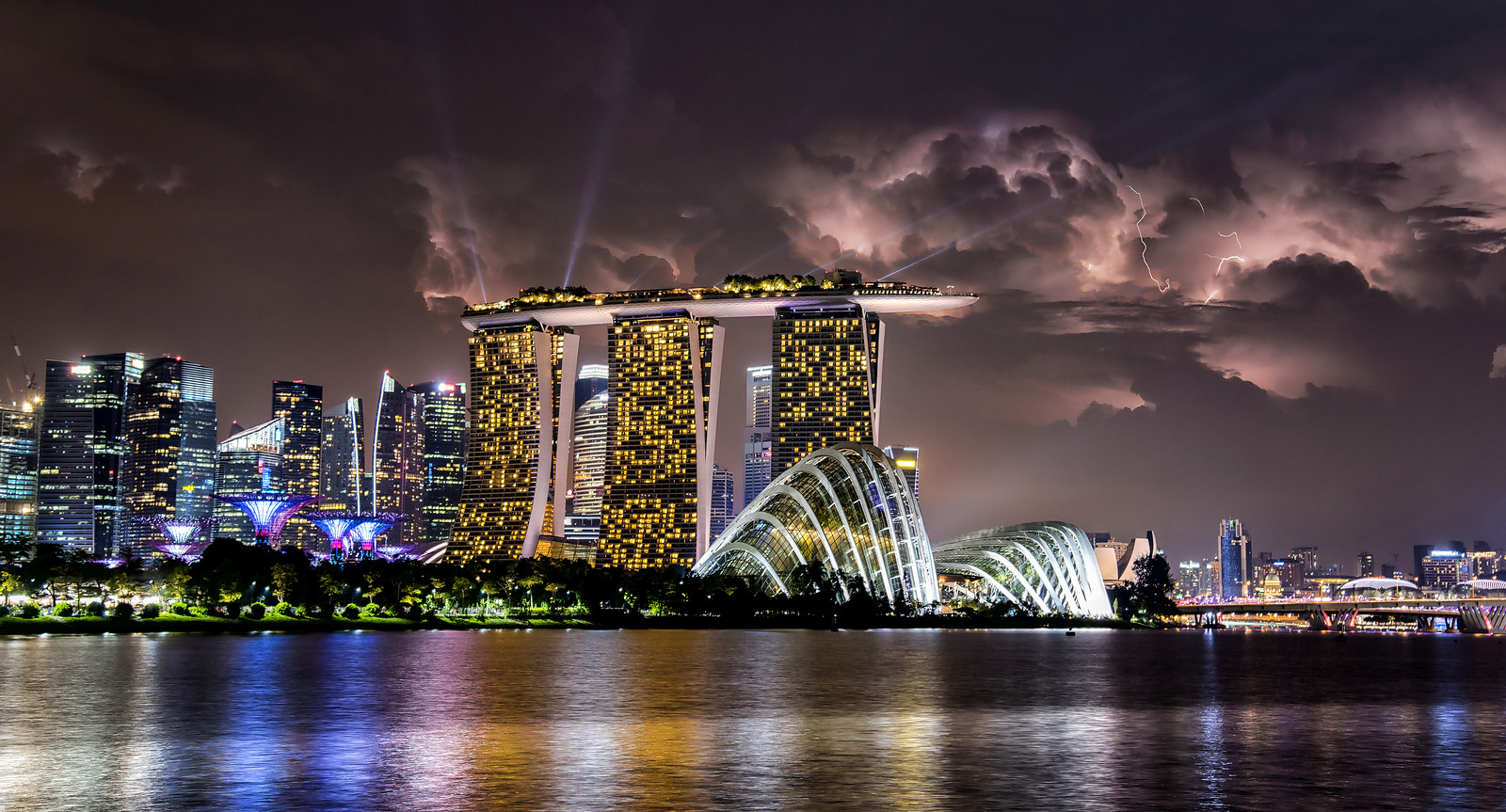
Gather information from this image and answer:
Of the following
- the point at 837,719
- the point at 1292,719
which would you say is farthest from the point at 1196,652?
the point at 837,719

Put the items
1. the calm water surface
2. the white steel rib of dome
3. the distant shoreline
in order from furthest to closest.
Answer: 1. the white steel rib of dome
2. the distant shoreline
3. the calm water surface

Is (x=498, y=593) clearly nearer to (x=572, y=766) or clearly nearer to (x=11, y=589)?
(x=11, y=589)

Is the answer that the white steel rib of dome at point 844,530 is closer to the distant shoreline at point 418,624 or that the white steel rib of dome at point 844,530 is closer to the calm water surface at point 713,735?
the distant shoreline at point 418,624

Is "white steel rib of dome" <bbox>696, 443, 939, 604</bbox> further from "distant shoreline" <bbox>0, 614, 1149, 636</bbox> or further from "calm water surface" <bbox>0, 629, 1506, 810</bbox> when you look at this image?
"calm water surface" <bbox>0, 629, 1506, 810</bbox>

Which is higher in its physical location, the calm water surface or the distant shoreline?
the distant shoreline

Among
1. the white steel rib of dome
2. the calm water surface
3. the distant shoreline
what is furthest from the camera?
the white steel rib of dome

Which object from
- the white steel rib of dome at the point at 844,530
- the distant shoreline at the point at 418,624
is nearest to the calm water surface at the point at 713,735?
the distant shoreline at the point at 418,624

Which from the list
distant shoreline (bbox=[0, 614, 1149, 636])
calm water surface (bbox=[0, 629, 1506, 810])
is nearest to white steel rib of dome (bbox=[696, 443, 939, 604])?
distant shoreline (bbox=[0, 614, 1149, 636])
